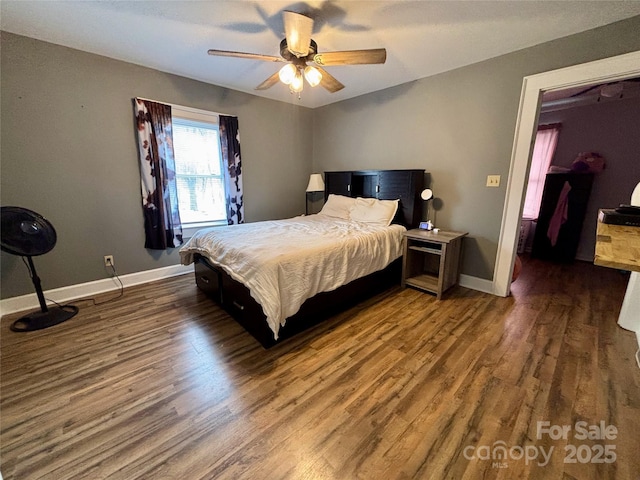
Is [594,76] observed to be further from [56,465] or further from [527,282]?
[56,465]

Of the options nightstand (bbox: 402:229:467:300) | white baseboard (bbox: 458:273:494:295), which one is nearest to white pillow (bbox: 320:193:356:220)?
nightstand (bbox: 402:229:467:300)

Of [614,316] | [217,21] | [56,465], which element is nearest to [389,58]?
[217,21]

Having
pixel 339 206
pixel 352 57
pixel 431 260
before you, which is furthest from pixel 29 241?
pixel 431 260

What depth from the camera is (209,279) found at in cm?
255

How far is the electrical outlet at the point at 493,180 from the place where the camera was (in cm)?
264

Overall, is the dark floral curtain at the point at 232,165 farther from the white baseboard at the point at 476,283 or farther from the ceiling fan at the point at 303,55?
the white baseboard at the point at 476,283

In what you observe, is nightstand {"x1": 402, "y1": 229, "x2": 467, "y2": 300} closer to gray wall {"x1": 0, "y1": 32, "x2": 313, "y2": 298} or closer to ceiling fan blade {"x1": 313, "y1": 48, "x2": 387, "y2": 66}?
ceiling fan blade {"x1": 313, "y1": 48, "x2": 387, "y2": 66}

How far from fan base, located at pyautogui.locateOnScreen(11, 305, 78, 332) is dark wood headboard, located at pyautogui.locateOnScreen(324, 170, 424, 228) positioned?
3.39 m

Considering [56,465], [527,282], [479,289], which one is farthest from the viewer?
[527,282]

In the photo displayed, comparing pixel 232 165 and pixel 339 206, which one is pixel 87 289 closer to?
pixel 232 165

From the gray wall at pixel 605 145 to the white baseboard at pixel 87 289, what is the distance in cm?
608

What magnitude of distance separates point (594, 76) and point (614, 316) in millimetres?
2096

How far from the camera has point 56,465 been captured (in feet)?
3.65

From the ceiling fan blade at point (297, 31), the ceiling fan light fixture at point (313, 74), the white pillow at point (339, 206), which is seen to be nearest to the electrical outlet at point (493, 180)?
the white pillow at point (339, 206)
